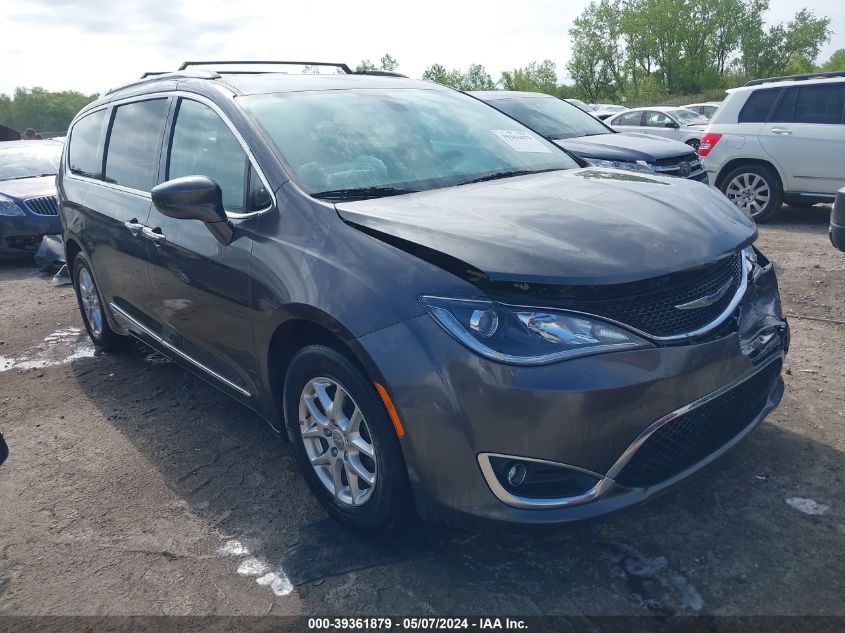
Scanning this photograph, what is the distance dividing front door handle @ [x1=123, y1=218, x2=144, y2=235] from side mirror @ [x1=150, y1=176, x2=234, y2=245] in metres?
0.92

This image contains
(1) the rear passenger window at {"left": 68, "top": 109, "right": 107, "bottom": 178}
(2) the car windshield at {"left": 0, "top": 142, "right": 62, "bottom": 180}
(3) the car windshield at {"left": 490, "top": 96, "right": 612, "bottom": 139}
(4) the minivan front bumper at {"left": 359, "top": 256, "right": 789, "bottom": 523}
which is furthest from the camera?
(2) the car windshield at {"left": 0, "top": 142, "right": 62, "bottom": 180}

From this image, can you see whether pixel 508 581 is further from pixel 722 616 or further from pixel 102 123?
pixel 102 123

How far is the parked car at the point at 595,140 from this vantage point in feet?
24.6

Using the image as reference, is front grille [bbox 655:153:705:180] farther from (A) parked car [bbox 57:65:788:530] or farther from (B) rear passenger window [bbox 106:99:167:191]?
(B) rear passenger window [bbox 106:99:167:191]

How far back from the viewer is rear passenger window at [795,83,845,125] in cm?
843

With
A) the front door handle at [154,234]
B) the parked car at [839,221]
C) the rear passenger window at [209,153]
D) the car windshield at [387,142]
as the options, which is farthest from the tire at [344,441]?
the parked car at [839,221]

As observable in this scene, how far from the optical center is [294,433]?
3057 mm

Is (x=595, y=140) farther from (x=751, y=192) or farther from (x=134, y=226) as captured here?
(x=134, y=226)

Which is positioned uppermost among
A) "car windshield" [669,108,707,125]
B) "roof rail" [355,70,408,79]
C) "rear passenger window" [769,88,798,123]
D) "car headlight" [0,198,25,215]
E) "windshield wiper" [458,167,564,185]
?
"roof rail" [355,70,408,79]

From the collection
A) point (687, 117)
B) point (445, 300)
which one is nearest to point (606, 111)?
point (687, 117)

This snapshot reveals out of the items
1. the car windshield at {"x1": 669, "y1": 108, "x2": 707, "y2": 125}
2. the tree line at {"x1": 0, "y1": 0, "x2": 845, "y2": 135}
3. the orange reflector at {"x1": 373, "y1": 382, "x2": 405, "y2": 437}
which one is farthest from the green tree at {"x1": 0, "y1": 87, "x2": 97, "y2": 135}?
the orange reflector at {"x1": 373, "y1": 382, "x2": 405, "y2": 437}

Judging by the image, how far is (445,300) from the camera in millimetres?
2348

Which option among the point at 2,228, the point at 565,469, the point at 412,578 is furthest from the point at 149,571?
the point at 2,228

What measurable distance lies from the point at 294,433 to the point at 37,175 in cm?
946
